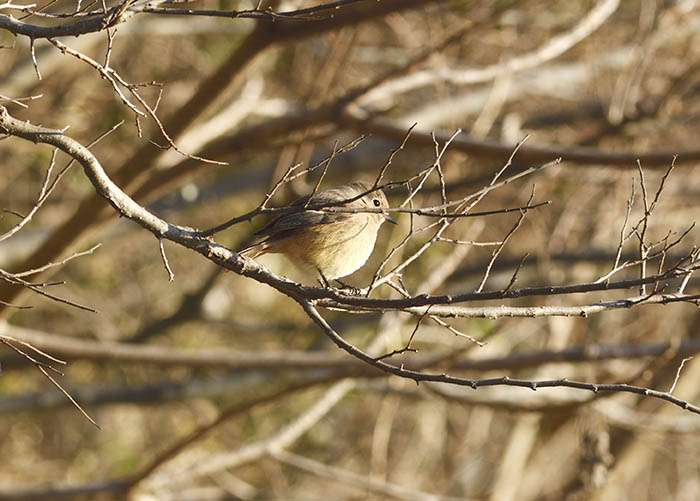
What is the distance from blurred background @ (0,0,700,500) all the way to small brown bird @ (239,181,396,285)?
2.65ft

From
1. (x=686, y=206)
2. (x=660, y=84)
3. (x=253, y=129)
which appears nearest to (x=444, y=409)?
(x=686, y=206)

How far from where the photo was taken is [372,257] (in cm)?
1102

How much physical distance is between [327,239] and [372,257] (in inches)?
221

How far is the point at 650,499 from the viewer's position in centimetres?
1471

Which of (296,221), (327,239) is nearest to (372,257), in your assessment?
(327,239)

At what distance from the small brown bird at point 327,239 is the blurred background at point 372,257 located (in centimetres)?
81

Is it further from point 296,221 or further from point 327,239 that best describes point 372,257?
→ point 296,221

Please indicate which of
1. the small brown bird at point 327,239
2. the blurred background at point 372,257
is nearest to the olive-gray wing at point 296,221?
the small brown bird at point 327,239

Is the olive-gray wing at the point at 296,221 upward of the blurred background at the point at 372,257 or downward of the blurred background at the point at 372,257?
downward

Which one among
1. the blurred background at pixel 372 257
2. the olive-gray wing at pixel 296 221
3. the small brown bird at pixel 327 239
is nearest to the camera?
the olive-gray wing at pixel 296 221

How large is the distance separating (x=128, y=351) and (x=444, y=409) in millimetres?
5689

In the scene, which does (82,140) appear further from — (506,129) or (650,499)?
(650,499)

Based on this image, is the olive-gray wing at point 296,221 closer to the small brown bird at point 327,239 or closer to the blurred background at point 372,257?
the small brown bird at point 327,239

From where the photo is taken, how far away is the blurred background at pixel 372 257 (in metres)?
6.54
